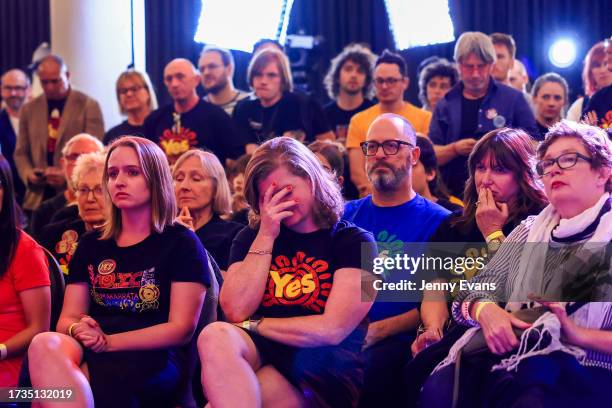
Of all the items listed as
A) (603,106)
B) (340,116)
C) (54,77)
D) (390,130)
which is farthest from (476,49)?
(54,77)

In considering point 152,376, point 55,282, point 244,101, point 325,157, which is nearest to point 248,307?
point 152,376

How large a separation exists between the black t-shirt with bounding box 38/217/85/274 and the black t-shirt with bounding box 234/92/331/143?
1297 mm

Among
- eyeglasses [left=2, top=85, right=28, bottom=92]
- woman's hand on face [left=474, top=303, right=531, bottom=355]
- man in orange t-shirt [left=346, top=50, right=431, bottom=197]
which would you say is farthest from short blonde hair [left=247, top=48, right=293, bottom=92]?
woman's hand on face [left=474, top=303, right=531, bottom=355]

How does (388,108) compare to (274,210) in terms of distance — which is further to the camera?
(388,108)

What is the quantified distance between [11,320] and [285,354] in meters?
1.05

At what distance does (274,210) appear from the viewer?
8.89 ft

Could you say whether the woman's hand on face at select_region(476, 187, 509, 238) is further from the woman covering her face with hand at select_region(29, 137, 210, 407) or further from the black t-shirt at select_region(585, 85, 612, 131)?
the black t-shirt at select_region(585, 85, 612, 131)

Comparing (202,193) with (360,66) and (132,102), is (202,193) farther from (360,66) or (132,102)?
(360,66)

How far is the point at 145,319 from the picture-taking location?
9.45 feet

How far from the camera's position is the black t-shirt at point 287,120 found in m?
5.06

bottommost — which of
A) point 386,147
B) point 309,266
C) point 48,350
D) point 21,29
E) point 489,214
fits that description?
point 48,350

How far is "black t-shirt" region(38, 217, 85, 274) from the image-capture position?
4.01m

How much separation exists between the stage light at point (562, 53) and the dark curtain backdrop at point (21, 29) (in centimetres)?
482

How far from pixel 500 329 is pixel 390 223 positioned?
0.94 meters
